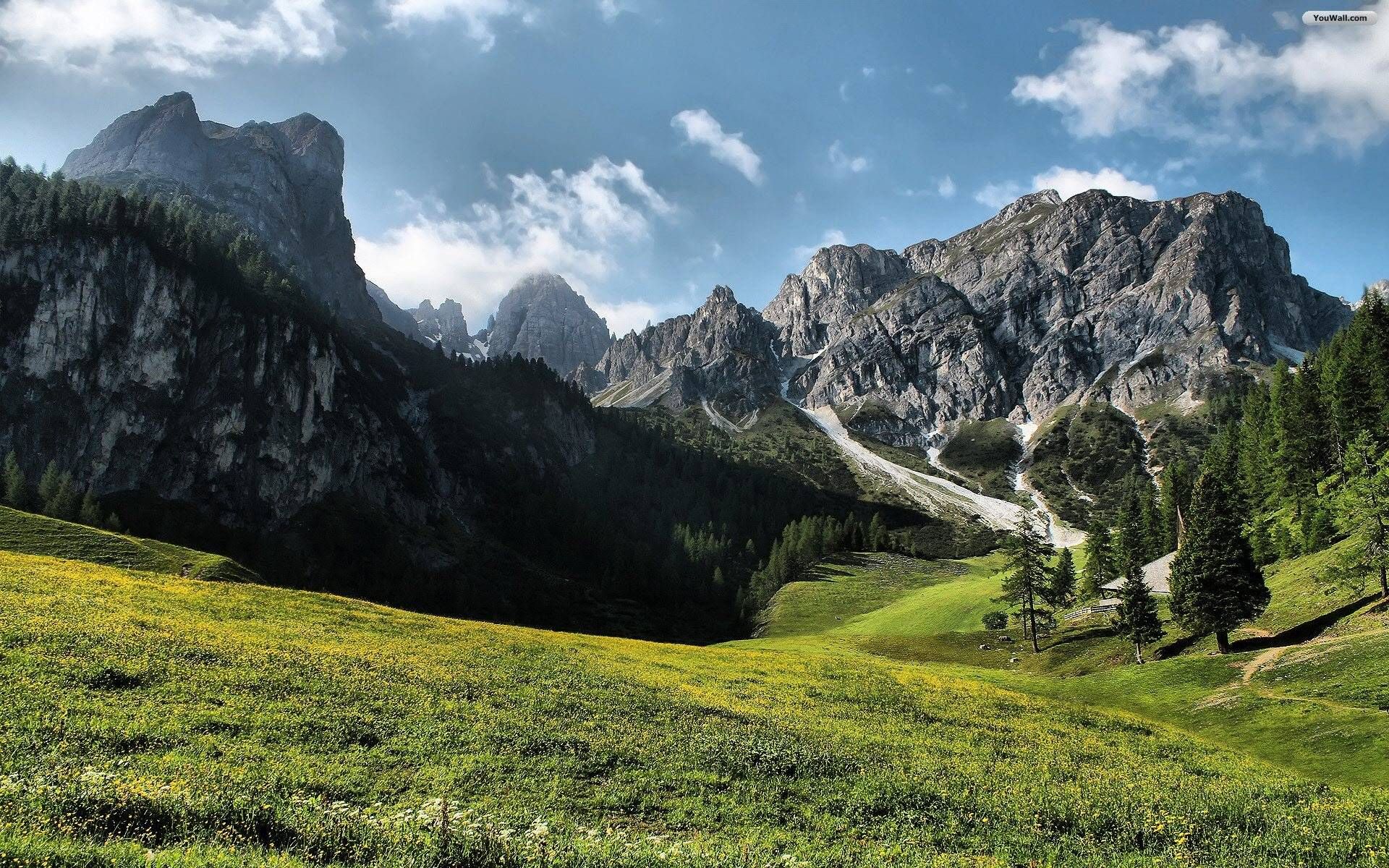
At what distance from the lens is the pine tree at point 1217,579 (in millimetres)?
54094

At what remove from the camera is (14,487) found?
5468 inches

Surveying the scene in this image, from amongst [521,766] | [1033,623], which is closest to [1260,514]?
[1033,623]

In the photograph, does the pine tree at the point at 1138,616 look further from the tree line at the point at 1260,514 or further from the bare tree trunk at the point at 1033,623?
the bare tree trunk at the point at 1033,623

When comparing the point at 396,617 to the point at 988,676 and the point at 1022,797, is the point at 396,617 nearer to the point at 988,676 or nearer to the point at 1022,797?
the point at 1022,797

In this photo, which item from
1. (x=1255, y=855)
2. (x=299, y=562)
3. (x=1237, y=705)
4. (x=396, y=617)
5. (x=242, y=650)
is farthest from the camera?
(x=299, y=562)

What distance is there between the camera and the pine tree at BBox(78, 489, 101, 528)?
5443 inches

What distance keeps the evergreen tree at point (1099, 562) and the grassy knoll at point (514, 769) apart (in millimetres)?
67561

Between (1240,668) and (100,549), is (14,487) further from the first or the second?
(1240,668)

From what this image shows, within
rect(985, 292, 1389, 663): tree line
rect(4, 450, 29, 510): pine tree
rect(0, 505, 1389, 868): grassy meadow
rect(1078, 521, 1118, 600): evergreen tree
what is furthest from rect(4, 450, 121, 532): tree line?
rect(1078, 521, 1118, 600): evergreen tree

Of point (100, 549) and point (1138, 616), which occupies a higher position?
point (100, 549)

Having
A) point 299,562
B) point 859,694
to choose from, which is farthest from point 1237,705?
point 299,562

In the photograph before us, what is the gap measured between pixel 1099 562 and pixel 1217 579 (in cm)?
4883

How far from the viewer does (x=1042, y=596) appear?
8456cm

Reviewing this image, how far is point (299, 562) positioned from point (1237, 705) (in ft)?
675
